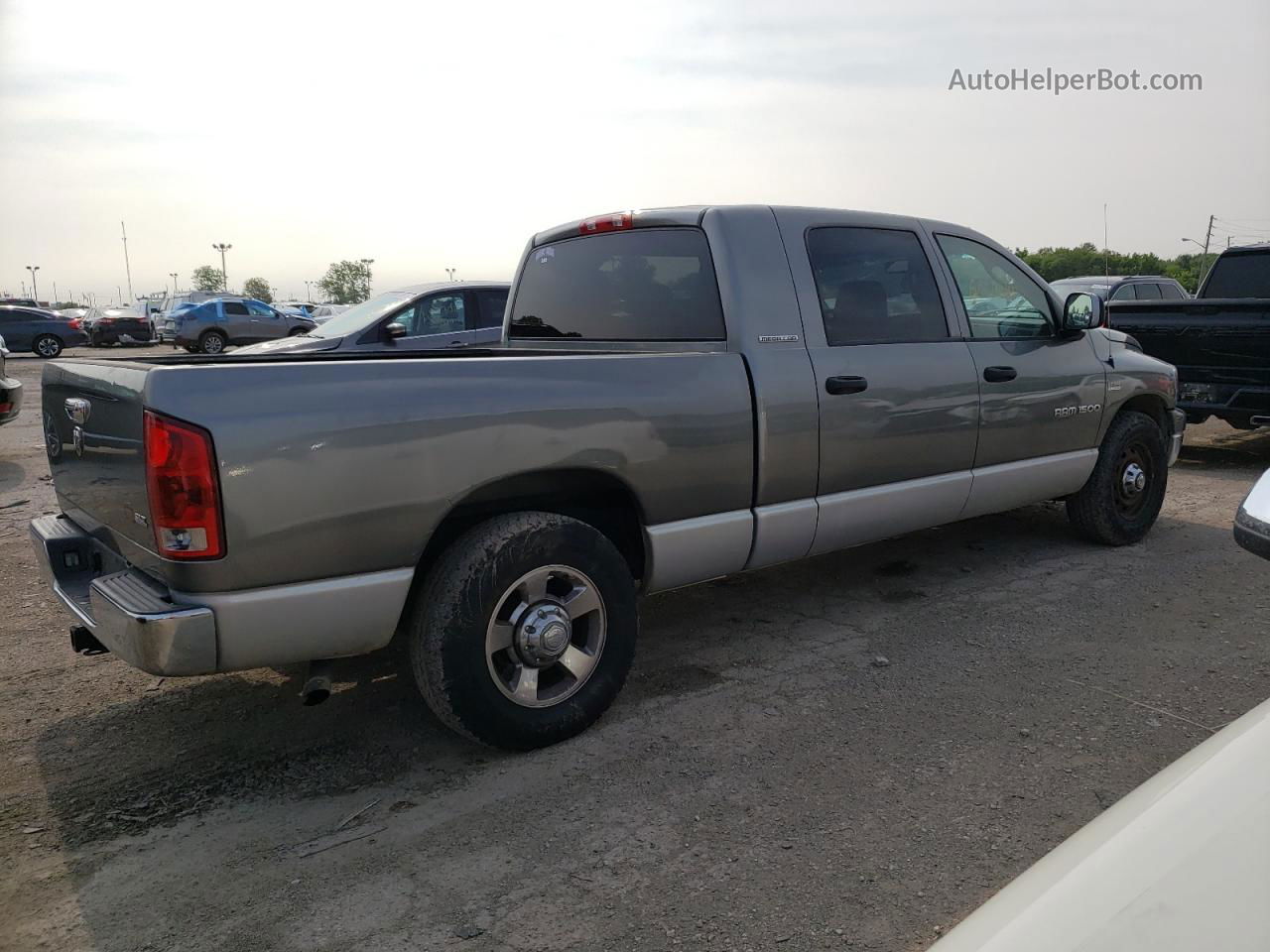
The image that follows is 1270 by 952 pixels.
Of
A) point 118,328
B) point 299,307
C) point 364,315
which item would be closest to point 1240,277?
point 364,315

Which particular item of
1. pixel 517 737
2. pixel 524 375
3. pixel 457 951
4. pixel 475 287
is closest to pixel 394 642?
pixel 517 737

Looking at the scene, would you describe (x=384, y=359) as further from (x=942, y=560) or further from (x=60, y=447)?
(x=942, y=560)

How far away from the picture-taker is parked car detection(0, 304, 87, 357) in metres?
23.5

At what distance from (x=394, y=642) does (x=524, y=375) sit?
1827 mm

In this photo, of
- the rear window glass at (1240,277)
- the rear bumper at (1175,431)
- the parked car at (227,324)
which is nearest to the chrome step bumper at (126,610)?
the rear bumper at (1175,431)

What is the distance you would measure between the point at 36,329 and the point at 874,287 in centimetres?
2540

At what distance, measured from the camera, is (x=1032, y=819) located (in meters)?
2.80

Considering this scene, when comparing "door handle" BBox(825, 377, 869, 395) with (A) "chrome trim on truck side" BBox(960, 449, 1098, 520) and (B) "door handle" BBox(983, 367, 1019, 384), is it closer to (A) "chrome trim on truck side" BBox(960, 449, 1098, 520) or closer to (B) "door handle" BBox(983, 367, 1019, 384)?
(B) "door handle" BBox(983, 367, 1019, 384)

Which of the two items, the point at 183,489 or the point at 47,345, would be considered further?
the point at 47,345

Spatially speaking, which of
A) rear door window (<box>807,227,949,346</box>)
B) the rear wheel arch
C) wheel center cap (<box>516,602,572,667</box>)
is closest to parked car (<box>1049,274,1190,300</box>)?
rear door window (<box>807,227,949,346</box>)

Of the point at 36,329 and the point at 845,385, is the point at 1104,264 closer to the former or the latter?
the point at 845,385

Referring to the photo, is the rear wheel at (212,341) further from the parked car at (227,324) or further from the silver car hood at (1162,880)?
the silver car hood at (1162,880)

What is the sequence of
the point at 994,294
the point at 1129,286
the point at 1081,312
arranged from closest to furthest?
the point at 994,294, the point at 1081,312, the point at 1129,286

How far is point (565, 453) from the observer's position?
10.5 ft
